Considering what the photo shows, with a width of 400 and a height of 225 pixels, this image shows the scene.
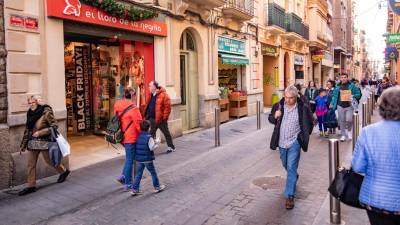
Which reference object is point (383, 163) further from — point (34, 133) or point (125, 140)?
point (34, 133)

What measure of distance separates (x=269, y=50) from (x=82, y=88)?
39.6 ft

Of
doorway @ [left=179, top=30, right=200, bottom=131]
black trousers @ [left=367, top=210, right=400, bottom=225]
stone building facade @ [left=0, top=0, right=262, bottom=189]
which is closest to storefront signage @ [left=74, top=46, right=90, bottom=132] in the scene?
stone building facade @ [left=0, top=0, right=262, bottom=189]

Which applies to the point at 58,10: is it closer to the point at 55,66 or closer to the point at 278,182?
the point at 55,66

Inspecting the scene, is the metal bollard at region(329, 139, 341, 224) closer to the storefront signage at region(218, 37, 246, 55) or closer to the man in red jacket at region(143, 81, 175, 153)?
the man in red jacket at region(143, 81, 175, 153)

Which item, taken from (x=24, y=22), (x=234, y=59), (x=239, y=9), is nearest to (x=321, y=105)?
(x=234, y=59)

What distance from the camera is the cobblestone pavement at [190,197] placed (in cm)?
554

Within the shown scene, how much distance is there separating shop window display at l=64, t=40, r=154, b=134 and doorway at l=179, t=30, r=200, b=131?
2.30 m

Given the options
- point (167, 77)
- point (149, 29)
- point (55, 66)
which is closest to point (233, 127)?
point (167, 77)

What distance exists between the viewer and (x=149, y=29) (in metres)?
11.5

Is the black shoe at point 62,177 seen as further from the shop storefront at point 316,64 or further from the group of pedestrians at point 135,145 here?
the shop storefront at point 316,64

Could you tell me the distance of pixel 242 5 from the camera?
17.8 m

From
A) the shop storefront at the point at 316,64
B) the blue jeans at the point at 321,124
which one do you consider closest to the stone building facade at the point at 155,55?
the blue jeans at the point at 321,124

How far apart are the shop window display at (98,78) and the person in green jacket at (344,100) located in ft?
17.7

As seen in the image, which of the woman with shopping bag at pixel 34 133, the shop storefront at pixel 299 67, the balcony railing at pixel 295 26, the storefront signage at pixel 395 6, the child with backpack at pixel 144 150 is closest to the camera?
the child with backpack at pixel 144 150
